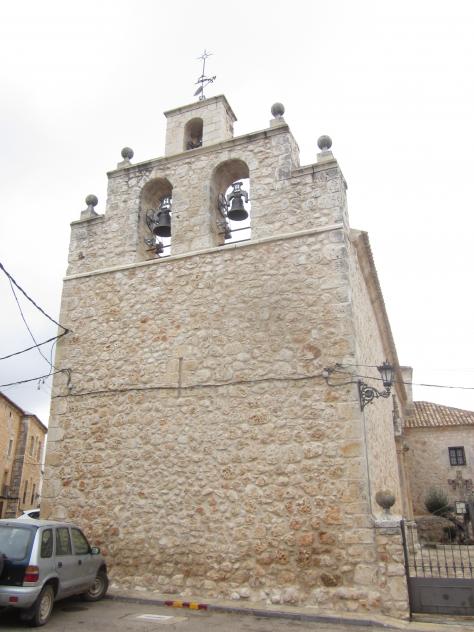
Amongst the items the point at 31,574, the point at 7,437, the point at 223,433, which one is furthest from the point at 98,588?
the point at 7,437

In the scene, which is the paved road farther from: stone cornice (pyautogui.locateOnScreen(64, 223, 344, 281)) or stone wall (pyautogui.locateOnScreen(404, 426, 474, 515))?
stone wall (pyautogui.locateOnScreen(404, 426, 474, 515))

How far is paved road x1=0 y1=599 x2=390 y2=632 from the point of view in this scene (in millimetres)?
5812

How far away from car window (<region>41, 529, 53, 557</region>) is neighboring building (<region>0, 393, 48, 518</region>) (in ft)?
67.7

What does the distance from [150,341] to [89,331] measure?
4.40 ft

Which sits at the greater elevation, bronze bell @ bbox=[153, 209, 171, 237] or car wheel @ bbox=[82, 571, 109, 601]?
bronze bell @ bbox=[153, 209, 171, 237]

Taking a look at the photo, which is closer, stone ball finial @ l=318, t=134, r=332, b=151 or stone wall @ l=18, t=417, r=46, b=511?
stone ball finial @ l=318, t=134, r=332, b=151

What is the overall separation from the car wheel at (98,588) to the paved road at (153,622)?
0.86 ft

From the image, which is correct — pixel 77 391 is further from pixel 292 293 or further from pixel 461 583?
pixel 461 583

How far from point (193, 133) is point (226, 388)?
225 inches

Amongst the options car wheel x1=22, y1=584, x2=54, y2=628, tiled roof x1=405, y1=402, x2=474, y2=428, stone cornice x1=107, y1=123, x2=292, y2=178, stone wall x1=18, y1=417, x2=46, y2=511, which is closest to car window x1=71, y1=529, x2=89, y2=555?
car wheel x1=22, y1=584, x2=54, y2=628

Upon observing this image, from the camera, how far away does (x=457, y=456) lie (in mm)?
21281

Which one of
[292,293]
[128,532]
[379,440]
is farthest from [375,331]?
[128,532]

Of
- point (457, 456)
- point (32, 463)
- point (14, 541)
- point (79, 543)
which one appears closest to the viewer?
point (14, 541)

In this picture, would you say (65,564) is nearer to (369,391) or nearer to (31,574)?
(31,574)
